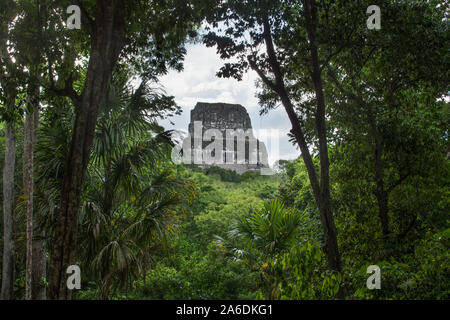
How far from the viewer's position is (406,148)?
710cm

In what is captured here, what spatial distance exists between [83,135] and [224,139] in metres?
20.4

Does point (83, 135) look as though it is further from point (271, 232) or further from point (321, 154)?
point (271, 232)

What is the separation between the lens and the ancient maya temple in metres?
24.7

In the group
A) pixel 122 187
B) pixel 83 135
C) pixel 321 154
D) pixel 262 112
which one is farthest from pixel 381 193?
pixel 83 135

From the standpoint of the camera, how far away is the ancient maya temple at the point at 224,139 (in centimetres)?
2466

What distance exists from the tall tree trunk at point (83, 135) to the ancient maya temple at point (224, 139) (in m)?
18.7

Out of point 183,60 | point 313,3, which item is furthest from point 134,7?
point 313,3

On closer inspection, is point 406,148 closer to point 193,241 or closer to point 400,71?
point 400,71

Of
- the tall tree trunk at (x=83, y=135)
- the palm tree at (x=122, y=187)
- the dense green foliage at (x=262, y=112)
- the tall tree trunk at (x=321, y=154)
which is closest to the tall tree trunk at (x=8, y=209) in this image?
the dense green foliage at (x=262, y=112)

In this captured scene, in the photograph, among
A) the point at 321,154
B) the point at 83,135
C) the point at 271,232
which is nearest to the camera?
the point at 83,135

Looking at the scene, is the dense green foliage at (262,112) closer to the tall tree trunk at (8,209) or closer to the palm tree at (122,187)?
the palm tree at (122,187)

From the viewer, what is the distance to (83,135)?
4.75m

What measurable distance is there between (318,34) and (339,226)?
417 cm
